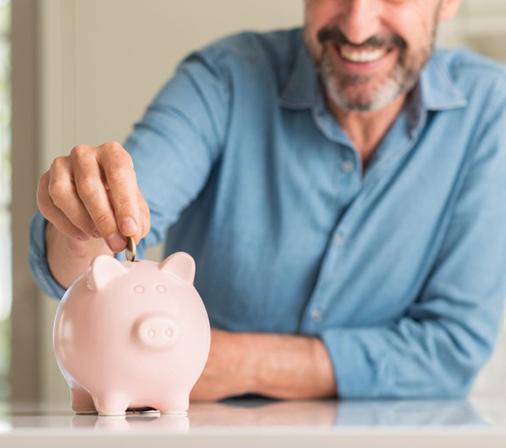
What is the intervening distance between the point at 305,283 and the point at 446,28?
109 cm

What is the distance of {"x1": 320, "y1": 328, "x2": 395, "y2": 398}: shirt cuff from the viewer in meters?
1.57

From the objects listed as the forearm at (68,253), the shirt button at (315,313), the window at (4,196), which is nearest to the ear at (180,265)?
the forearm at (68,253)

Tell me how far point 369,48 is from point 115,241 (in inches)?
31.7

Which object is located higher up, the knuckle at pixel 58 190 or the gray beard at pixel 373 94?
the knuckle at pixel 58 190

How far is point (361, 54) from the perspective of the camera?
1.71 meters

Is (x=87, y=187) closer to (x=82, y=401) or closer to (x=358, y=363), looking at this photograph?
(x=82, y=401)

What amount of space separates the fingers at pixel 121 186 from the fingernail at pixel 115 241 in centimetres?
2

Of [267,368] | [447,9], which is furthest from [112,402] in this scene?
[447,9]

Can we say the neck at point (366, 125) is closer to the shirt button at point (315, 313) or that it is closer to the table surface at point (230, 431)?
the shirt button at point (315, 313)

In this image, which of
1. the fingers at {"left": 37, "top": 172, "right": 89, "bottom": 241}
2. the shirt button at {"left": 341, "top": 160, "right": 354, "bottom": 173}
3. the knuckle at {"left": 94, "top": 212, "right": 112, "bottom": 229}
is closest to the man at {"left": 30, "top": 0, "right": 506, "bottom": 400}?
the shirt button at {"left": 341, "top": 160, "right": 354, "bottom": 173}

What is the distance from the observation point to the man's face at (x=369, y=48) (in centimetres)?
169

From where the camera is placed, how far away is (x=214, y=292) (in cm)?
178

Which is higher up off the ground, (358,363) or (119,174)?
(119,174)

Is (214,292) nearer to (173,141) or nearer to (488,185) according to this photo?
(173,141)
